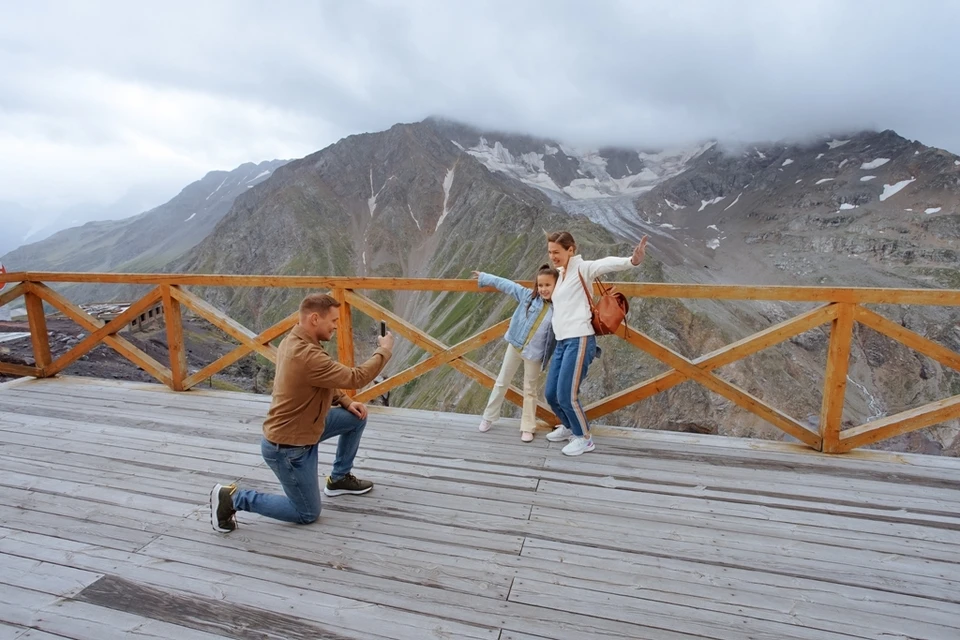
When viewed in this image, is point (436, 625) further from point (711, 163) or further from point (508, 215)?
point (711, 163)

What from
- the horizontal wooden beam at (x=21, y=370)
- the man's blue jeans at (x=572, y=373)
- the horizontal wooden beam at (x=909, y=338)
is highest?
the horizontal wooden beam at (x=909, y=338)

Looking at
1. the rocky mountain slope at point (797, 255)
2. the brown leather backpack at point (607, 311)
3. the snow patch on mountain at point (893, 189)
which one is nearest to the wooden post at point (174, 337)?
the brown leather backpack at point (607, 311)

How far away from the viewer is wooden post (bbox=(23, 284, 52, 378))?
677cm

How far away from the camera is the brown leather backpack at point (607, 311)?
442cm

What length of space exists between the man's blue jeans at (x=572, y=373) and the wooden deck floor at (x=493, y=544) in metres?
0.33

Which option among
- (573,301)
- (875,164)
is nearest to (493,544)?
(573,301)

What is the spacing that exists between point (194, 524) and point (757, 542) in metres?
3.71

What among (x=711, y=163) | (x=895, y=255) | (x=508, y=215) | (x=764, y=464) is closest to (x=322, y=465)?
(x=764, y=464)

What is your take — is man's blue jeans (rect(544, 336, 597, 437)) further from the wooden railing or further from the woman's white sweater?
the wooden railing

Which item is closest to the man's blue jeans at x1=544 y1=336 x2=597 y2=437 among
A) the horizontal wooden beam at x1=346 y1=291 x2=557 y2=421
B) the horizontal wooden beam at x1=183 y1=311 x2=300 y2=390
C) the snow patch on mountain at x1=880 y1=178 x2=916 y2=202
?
the horizontal wooden beam at x1=346 y1=291 x2=557 y2=421

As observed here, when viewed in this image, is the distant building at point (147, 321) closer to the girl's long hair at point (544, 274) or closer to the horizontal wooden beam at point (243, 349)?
the horizontal wooden beam at point (243, 349)

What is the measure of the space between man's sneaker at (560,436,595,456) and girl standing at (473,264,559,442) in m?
0.45

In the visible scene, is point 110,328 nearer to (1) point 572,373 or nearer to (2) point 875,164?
(1) point 572,373

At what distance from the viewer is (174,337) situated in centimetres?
630
